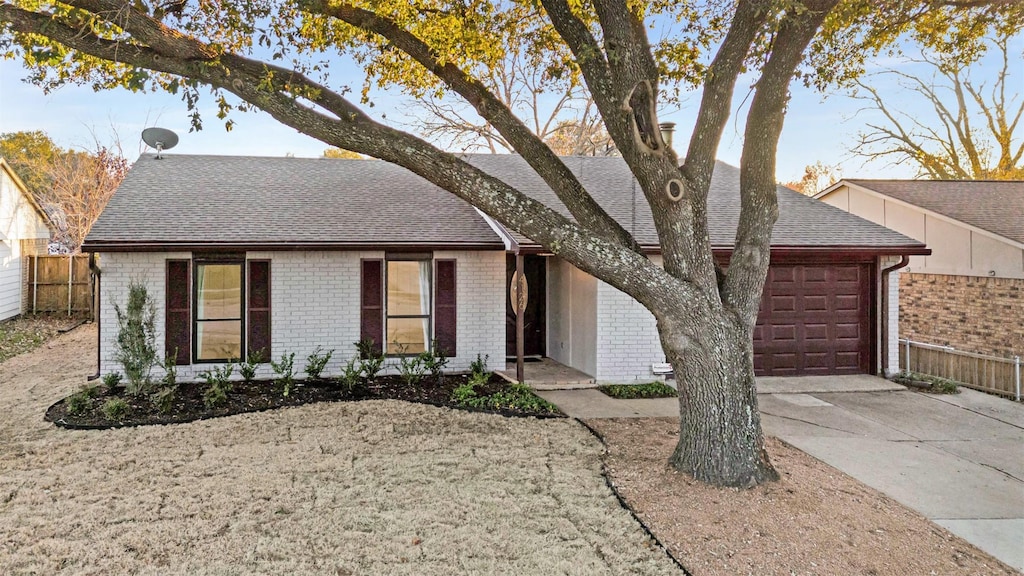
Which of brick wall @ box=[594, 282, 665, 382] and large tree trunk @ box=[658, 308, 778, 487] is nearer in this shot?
large tree trunk @ box=[658, 308, 778, 487]

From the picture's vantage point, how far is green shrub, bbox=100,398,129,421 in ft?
23.0

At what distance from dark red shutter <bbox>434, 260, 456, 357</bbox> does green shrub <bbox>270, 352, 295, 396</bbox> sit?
2279 mm

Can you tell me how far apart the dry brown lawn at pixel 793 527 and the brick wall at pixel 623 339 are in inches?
151

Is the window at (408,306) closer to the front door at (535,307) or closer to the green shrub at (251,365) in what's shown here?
the green shrub at (251,365)

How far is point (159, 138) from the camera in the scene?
12.1m

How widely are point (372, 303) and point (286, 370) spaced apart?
65.3 inches

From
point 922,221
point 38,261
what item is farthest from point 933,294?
point 38,261

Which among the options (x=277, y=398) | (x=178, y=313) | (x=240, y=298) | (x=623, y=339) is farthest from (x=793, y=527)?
(x=178, y=313)

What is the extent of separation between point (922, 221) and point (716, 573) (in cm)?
1362

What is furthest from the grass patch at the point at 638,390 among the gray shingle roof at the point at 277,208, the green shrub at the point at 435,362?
the gray shingle roof at the point at 277,208

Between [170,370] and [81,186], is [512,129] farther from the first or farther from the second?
[81,186]

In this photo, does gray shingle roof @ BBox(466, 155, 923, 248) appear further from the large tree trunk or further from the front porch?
the large tree trunk

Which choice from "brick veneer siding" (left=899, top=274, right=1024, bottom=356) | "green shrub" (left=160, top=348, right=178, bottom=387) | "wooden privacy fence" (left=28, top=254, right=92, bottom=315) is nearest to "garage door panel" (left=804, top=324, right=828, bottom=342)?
"brick veneer siding" (left=899, top=274, right=1024, bottom=356)

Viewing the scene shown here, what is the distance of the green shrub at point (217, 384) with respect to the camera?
7676mm
